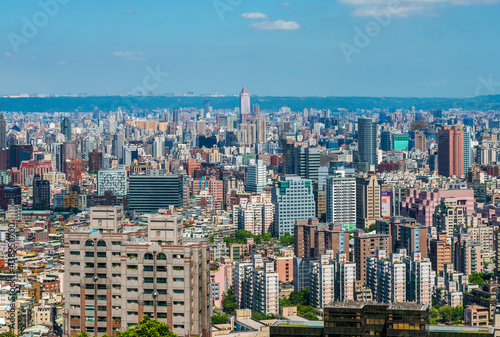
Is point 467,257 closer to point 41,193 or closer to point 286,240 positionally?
point 286,240

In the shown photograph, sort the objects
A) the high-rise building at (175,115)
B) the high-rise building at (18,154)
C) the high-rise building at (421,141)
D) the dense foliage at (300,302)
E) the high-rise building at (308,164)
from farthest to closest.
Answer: the high-rise building at (175,115)
the high-rise building at (421,141)
the high-rise building at (18,154)
the high-rise building at (308,164)
the dense foliage at (300,302)

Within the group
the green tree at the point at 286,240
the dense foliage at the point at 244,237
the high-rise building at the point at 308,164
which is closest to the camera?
the dense foliage at the point at 244,237

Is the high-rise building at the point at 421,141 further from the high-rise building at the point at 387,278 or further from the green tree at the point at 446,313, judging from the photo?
the green tree at the point at 446,313

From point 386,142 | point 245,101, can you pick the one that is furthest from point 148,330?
point 245,101

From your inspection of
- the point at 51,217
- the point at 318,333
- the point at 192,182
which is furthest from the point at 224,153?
the point at 318,333

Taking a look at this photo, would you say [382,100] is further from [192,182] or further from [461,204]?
[461,204]

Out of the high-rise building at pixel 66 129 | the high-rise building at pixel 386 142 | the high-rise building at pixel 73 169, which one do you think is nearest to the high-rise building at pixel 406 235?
the high-rise building at pixel 73 169

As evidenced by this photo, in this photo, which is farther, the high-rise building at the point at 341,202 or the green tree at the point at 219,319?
the high-rise building at the point at 341,202
